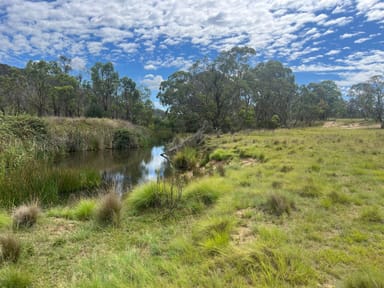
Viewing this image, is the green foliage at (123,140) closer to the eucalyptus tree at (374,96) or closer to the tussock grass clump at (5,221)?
the tussock grass clump at (5,221)

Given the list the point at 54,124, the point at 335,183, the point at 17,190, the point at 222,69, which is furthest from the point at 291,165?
the point at 222,69

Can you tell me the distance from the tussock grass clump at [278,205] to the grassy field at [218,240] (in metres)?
0.02

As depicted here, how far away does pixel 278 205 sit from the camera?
13.9 ft

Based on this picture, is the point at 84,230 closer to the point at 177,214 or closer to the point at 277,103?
the point at 177,214

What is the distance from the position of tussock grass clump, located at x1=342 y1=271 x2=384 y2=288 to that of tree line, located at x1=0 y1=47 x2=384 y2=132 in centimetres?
3225

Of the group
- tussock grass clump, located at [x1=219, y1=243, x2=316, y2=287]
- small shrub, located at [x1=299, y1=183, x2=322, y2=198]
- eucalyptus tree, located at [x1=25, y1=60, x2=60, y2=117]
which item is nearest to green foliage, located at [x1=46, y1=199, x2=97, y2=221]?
tussock grass clump, located at [x1=219, y1=243, x2=316, y2=287]

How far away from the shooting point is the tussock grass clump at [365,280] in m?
2.05

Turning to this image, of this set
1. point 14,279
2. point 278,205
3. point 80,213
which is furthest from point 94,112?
point 14,279

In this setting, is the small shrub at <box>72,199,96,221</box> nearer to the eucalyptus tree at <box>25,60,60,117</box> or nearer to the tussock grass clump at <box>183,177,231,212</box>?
the tussock grass clump at <box>183,177,231,212</box>

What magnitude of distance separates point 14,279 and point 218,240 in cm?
237

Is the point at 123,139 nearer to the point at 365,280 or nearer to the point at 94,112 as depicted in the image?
the point at 94,112

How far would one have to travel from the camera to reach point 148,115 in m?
45.5

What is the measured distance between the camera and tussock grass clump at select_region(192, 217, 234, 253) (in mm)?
2994

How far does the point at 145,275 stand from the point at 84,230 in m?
2.02
